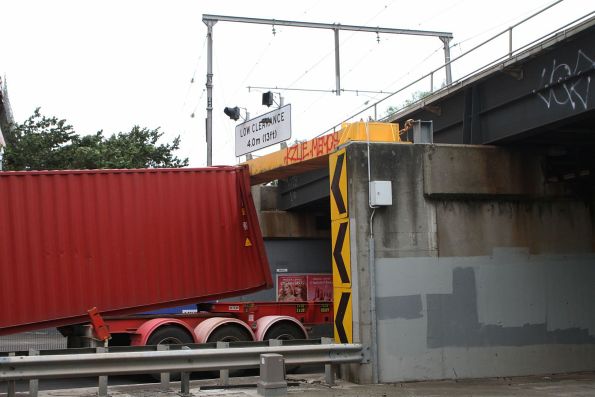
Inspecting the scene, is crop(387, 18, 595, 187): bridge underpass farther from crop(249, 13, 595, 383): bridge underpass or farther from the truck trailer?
the truck trailer

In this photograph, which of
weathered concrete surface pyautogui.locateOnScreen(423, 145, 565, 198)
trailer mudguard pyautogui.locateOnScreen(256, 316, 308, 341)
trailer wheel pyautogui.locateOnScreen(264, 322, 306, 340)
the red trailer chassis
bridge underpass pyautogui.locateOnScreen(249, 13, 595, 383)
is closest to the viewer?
bridge underpass pyautogui.locateOnScreen(249, 13, 595, 383)

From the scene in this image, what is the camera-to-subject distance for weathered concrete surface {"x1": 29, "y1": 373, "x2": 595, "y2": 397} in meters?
10.0

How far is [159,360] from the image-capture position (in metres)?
9.61

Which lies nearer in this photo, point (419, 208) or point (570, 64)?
Answer: point (570, 64)

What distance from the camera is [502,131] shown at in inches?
A: 466

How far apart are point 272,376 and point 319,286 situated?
48.9 feet

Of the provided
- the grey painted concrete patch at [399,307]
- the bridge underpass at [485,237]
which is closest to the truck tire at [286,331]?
the bridge underpass at [485,237]

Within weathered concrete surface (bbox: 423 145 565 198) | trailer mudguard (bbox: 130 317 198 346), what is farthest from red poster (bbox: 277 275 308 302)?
weathered concrete surface (bbox: 423 145 565 198)

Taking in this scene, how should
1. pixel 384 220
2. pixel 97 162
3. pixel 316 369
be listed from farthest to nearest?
pixel 97 162, pixel 316 369, pixel 384 220

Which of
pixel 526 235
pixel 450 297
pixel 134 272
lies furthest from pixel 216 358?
pixel 526 235

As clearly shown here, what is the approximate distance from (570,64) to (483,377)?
518cm

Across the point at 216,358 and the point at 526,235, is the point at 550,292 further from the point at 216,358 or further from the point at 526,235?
the point at 216,358

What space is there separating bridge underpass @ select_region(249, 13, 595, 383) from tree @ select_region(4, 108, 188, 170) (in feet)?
82.6

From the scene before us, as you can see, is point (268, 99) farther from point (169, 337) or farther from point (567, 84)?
point (567, 84)
